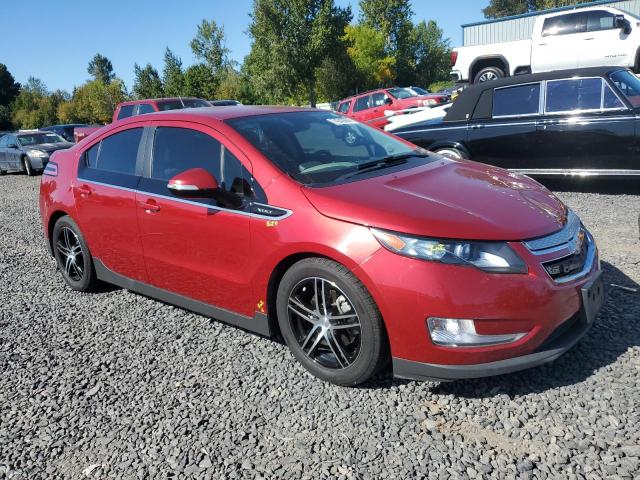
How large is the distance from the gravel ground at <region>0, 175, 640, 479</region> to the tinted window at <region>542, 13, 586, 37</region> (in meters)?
11.3

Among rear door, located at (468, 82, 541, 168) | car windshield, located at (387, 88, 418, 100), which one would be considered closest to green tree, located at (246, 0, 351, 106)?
car windshield, located at (387, 88, 418, 100)

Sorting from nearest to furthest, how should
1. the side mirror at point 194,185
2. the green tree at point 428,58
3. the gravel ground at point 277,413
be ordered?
the gravel ground at point 277,413, the side mirror at point 194,185, the green tree at point 428,58

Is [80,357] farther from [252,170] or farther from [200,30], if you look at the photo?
[200,30]

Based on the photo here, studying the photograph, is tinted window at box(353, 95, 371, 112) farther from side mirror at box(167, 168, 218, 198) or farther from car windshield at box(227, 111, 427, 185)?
side mirror at box(167, 168, 218, 198)

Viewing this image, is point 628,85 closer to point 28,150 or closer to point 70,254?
point 70,254

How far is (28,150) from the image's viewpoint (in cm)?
1717

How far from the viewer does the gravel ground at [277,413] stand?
2.42 metres

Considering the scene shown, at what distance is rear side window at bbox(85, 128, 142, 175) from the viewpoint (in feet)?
13.6

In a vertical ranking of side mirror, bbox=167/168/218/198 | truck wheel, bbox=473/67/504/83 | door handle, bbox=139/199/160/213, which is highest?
truck wheel, bbox=473/67/504/83

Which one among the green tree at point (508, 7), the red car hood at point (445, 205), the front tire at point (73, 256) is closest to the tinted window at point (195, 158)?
the red car hood at point (445, 205)

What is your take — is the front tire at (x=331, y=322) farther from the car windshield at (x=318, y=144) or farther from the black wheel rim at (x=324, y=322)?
the car windshield at (x=318, y=144)

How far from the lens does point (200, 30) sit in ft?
263

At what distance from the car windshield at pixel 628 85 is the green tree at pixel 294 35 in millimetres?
33784

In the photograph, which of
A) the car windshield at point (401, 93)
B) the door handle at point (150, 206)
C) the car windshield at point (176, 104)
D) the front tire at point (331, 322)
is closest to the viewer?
the front tire at point (331, 322)
